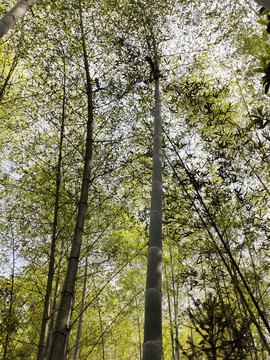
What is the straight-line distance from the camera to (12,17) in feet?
7.20

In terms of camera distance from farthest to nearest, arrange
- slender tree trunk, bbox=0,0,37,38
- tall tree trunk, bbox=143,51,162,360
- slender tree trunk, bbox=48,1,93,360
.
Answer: slender tree trunk, bbox=0,0,37,38
slender tree trunk, bbox=48,1,93,360
tall tree trunk, bbox=143,51,162,360

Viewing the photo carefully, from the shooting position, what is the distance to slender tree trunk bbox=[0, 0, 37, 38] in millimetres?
2052

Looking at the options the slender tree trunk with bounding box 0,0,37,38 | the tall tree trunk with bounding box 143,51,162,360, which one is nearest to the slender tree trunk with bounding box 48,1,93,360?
the tall tree trunk with bounding box 143,51,162,360

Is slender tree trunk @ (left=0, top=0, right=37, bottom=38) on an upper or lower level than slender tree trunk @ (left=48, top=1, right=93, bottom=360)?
upper

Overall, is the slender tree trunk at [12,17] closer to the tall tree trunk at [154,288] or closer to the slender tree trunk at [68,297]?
the slender tree trunk at [68,297]

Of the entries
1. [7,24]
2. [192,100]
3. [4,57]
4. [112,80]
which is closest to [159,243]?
[7,24]

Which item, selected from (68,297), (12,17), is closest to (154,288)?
(68,297)

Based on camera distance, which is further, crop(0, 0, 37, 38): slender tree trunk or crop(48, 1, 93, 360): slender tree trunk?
crop(0, 0, 37, 38): slender tree trunk

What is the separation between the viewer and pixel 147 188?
14.3 feet

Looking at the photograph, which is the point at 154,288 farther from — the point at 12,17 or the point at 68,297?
the point at 12,17

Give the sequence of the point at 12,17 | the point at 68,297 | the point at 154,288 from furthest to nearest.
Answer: the point at 12,17 < the point at 68,297 < the point at 154,288

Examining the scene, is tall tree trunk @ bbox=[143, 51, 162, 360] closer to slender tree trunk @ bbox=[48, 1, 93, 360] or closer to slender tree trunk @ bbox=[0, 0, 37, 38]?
slender tree trunk @ bbox=[48, 1, 93, 360]

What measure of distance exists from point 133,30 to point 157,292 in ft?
13.0

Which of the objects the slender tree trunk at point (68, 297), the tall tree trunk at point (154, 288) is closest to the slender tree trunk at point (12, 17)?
the slender tree trunk at point (68, 297)
